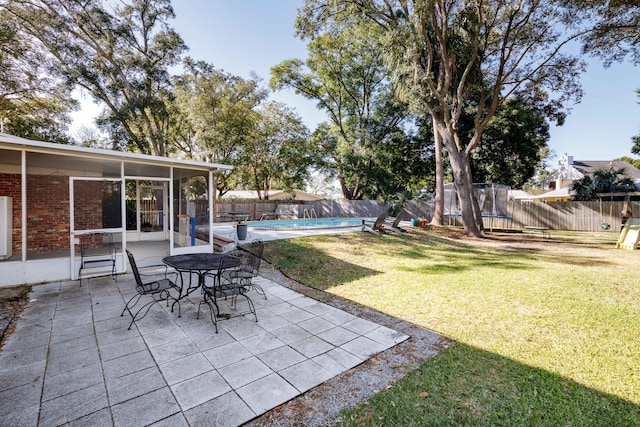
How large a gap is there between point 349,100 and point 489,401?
23.0m

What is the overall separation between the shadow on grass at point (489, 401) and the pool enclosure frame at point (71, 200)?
5.77 m

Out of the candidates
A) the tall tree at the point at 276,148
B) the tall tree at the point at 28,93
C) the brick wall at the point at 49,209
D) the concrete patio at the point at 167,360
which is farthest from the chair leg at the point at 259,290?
the tall tree at the point at 276,148

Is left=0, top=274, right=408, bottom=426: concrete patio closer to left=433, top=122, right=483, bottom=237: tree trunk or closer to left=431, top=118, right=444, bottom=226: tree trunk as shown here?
left=433, top=122, right=483, bottom=237: tree trunk

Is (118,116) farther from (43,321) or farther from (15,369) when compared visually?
(15,369)

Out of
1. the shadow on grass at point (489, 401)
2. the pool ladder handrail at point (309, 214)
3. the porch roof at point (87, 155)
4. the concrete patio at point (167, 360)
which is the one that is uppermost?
the porch roof at point (87, 155)

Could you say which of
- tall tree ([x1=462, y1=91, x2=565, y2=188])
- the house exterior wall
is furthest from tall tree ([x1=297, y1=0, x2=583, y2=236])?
the house exterior wall

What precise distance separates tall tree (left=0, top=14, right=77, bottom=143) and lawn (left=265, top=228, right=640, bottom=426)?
1340 cm

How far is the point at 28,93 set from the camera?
12992mm

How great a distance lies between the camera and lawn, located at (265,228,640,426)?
2.25m

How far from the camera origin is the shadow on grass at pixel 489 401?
213 cm

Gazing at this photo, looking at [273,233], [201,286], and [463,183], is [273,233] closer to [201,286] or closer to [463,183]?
[201,286]

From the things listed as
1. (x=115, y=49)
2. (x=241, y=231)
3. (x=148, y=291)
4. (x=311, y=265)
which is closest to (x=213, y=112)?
(x=115, y=49)

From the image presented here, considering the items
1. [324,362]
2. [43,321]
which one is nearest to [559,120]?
[324,362]

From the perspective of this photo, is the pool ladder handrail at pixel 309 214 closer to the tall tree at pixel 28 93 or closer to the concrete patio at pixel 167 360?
the tall tree at pixel 28 93
